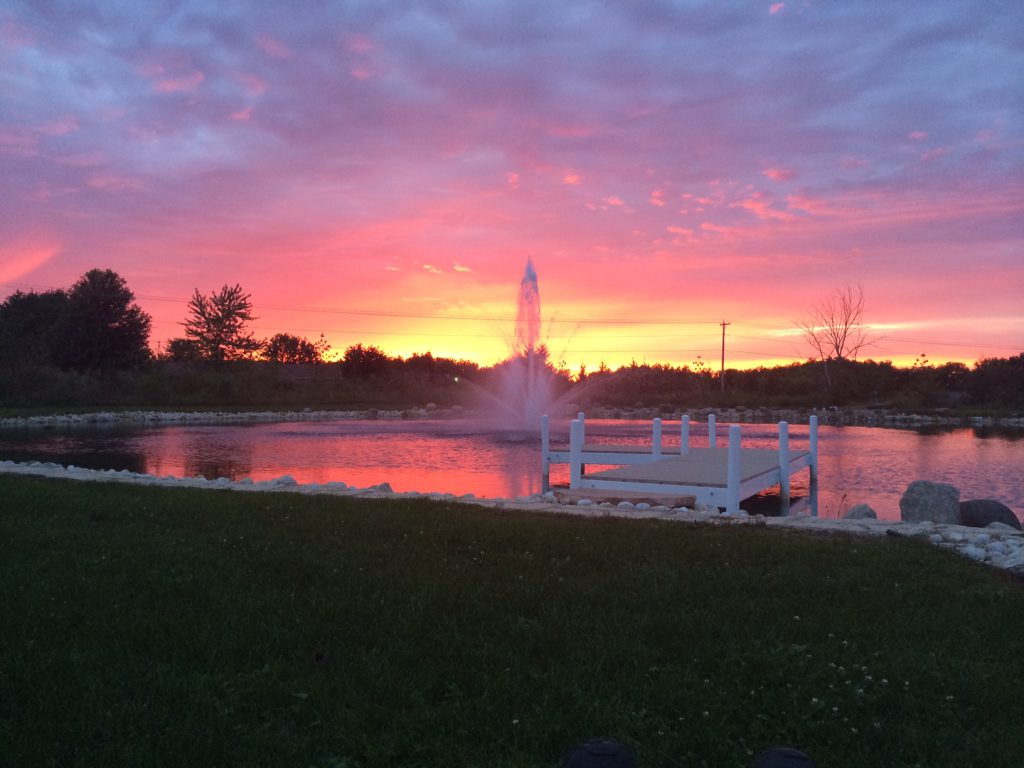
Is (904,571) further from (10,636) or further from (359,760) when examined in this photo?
(10,636)

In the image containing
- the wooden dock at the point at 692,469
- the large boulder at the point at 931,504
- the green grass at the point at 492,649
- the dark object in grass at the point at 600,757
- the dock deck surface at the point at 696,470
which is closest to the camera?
the dark object in grass at the point at 600,757

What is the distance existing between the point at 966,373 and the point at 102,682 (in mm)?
53876

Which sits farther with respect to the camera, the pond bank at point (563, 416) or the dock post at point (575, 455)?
the pond bank at point (563, 416)

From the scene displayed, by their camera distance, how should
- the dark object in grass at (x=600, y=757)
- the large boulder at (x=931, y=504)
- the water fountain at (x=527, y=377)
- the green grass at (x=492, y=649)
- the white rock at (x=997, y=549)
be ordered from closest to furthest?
the dark object in grass at (x=600, y=757)
the green grass at (x=492, y=649)
the white rock at (x=997, y=549)
the large boulder at (x=931, y=504)
the water fountain at (x=527, y=377)

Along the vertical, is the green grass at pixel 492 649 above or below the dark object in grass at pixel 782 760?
below

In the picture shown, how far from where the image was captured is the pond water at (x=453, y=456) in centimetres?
1533

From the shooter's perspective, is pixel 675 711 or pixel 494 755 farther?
pixel 675 711

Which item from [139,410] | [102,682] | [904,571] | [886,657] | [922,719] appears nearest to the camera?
[922,719]

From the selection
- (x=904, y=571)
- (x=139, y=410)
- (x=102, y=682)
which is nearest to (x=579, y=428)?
(x=904, y=571)

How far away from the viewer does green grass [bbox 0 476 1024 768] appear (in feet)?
11.1

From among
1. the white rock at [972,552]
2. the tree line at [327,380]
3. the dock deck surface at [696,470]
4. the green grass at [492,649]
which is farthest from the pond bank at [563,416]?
the green grass at [492,649]

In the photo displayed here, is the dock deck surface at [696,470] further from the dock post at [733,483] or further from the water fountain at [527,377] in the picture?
the water fountain at [527,377]

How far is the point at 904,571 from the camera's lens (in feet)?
20.0

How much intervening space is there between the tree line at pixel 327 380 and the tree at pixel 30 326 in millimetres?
95
